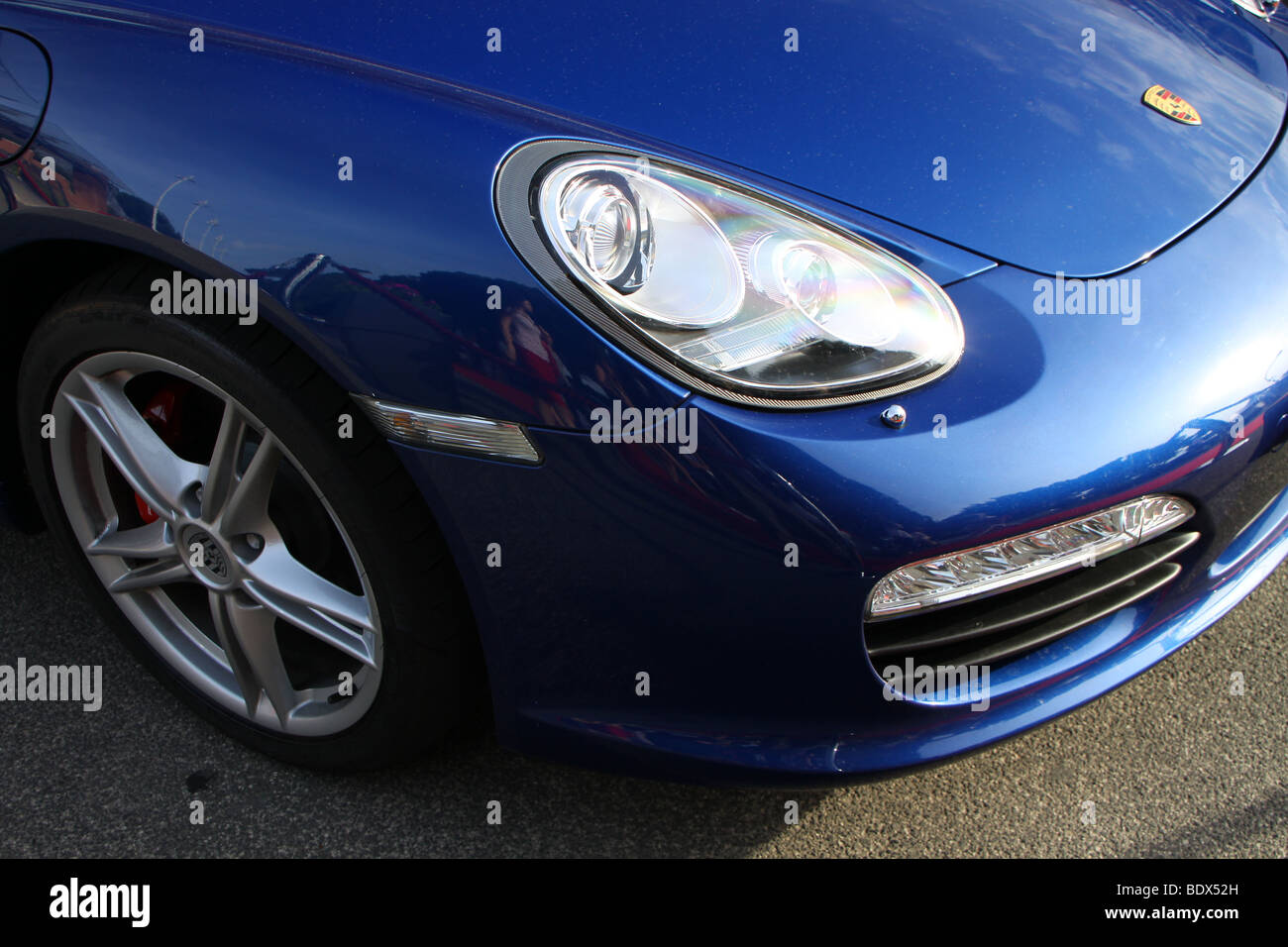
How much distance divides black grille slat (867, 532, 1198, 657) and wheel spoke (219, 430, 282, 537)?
906 millimetres

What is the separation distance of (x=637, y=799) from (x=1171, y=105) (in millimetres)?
1455

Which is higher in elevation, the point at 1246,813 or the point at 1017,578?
the point at 1017,578

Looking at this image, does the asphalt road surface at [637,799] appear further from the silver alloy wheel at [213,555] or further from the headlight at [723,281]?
the headlight at [723,281]

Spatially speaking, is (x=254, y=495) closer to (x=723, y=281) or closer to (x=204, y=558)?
(x=204, y=558)

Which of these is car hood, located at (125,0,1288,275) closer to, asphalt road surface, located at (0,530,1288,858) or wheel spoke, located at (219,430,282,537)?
wheel spoke, located at (219,430,282,537)

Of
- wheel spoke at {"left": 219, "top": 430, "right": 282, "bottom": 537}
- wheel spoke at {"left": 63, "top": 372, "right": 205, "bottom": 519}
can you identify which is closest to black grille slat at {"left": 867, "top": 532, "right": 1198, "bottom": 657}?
wheel spoke at {"left": 219, "top": 430, "right": 282, "bottom": 537}

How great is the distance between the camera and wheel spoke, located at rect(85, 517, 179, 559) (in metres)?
1.90

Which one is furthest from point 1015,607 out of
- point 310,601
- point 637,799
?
point 310,601

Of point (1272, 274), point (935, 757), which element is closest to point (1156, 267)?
point (1272, 274)

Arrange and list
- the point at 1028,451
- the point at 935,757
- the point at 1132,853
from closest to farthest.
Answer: the point at 1028,451
the point at 935,757
the point at 1132,853

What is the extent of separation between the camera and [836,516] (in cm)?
135

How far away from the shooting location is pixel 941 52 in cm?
177

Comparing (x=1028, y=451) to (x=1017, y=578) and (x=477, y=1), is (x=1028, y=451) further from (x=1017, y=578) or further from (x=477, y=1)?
(x=477, y=1)

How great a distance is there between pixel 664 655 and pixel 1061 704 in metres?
0.60
